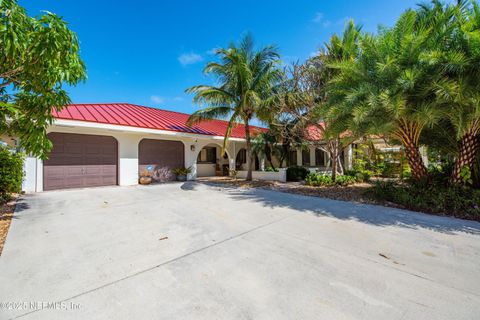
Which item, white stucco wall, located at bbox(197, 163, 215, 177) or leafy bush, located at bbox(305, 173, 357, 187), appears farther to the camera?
white stucco wall, located at bbox(197, 163, 215, 177)

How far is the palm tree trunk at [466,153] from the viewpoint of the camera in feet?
23.3

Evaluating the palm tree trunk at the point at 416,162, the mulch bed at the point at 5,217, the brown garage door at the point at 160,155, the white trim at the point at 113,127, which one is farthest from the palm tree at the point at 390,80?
the brown garage door at the point at 160,155

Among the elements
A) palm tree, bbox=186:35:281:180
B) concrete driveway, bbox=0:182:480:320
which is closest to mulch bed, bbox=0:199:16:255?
concrete driveway, bbox=0:182:480:320

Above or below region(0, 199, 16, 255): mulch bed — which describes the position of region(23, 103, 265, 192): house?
above

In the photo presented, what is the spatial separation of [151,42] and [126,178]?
876cm

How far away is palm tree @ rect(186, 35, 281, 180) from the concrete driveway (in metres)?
7.49

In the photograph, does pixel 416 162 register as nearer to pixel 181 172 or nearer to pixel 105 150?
pixel 181 172

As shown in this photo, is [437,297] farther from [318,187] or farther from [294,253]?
[318,187]

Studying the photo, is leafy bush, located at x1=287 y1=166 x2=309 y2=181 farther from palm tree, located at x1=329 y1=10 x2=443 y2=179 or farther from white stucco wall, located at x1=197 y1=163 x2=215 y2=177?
palm tree, located at x1=329 y1=10 x2=443 y2=179

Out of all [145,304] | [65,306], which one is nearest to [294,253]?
[145,304]

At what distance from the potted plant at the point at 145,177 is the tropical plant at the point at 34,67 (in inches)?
283

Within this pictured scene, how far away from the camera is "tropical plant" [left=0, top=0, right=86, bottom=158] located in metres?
3.78

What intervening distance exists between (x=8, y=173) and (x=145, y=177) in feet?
19.4

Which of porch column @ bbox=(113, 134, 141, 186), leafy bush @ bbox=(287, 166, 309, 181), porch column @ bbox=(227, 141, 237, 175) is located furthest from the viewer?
porch column @ bbox=(227, 141, 237, 175)
